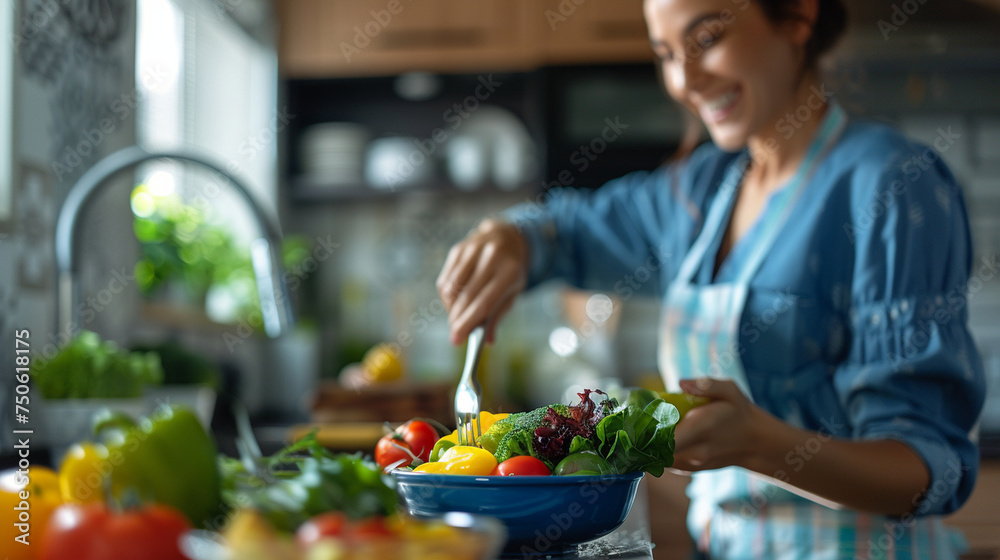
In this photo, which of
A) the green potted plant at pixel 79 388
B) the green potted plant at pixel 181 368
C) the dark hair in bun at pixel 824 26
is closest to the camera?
the green potted plant at pixel 79 388

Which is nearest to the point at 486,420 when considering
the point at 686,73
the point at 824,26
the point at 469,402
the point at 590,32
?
the point at 469,402

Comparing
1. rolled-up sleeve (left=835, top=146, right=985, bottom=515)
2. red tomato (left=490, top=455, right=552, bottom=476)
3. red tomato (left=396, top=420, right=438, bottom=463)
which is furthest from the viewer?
rolled-up sleeve (left=835, top=146, right=985, bottom=515)

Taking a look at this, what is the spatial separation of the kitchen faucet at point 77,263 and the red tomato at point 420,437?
2.08 ft

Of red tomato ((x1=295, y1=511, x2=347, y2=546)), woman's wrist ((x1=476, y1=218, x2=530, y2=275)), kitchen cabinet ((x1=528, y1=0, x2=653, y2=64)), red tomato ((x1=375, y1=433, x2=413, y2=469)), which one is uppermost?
kitchen cabinet ((x1=528, y1=0, x2=653, y2=64))

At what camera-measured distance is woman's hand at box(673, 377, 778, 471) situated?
0.78 meters

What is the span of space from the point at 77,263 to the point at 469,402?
755 millimetres

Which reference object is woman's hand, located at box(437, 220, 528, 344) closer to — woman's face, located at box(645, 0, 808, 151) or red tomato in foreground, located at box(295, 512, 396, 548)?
woman's face, located at box(645, 0, 808, 151)

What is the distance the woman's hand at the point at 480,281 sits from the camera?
1.06 meters

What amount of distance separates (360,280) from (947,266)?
2.48 m

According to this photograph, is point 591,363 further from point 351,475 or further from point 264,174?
point 351,475

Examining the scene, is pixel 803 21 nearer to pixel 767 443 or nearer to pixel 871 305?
pixel 871 305

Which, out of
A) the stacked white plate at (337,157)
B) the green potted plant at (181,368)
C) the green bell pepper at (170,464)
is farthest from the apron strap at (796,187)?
the stacked white plate at (337,157)

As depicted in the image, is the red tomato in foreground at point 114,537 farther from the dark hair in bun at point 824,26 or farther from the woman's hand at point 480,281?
the dark hair in bun at point 824,26

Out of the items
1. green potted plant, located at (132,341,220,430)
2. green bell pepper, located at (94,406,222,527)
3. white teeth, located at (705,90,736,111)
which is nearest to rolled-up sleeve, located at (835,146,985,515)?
white teeth, located at (705,90,736,111)
